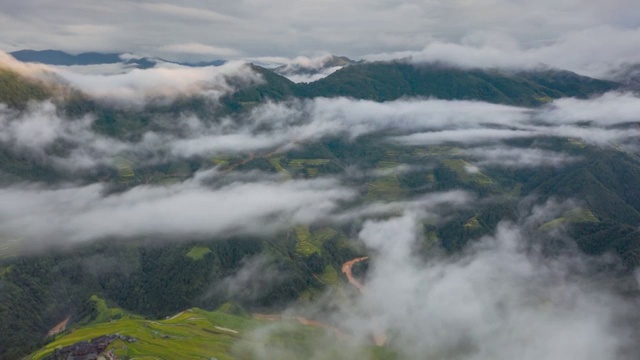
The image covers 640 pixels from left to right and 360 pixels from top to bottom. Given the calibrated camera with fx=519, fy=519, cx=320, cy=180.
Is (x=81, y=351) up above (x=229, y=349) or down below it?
above

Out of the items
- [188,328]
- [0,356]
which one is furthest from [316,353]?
[0,356]

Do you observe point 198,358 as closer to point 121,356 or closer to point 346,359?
point 121,356

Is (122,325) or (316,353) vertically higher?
(122,325)

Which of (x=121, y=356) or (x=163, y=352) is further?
(x=163, y=352)

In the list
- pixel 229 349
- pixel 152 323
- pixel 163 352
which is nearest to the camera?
pixel 163 352

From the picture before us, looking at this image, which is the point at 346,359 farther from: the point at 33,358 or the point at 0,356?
the point at 0,356

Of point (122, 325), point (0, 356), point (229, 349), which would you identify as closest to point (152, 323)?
point (122, 325)

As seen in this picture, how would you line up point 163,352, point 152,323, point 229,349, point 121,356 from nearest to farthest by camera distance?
point 121,356 → point 163,352 → point 229,349 → point 152,323

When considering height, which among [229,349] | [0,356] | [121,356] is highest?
[121,356]

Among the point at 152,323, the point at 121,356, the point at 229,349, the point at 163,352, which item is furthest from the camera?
the point at 152,323
